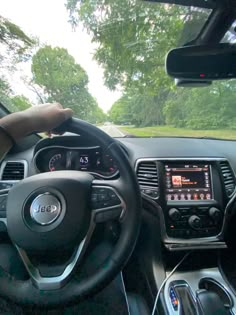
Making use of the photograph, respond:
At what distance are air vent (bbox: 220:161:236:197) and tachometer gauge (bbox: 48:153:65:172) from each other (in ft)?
3.21

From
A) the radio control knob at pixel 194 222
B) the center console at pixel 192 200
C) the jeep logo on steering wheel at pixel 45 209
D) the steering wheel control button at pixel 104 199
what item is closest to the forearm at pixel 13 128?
the jeep logo on steering wheel at pixel 45 209

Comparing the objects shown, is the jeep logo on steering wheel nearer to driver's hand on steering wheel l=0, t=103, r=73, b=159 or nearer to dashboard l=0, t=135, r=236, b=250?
driver's hand on steering wheel l=0, t=103, r=73, b=159

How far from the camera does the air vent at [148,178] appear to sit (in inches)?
77.4

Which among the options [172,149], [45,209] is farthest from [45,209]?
[172,149]

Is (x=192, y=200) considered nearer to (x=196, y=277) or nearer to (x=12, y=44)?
(x=196, y=277)

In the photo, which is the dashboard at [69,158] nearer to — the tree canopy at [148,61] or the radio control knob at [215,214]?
the tree canopy at [148,61]

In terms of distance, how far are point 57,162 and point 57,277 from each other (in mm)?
658

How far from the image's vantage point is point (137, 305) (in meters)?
1.94

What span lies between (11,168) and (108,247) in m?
0.76

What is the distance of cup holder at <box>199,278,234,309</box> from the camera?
1.91 m

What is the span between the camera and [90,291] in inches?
50.3

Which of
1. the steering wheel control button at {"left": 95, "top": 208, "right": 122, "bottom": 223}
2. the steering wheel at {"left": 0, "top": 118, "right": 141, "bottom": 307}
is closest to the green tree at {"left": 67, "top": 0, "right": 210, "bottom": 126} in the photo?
the steering wheel at {"left": 0, "top": 118, "right": 141, "bottom": 307}

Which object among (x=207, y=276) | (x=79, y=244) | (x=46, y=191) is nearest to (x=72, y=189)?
(x=46, y=191)

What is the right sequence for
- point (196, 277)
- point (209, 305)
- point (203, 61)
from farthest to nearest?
point (196, 277) < point (209, 305) < point (203, 61)
